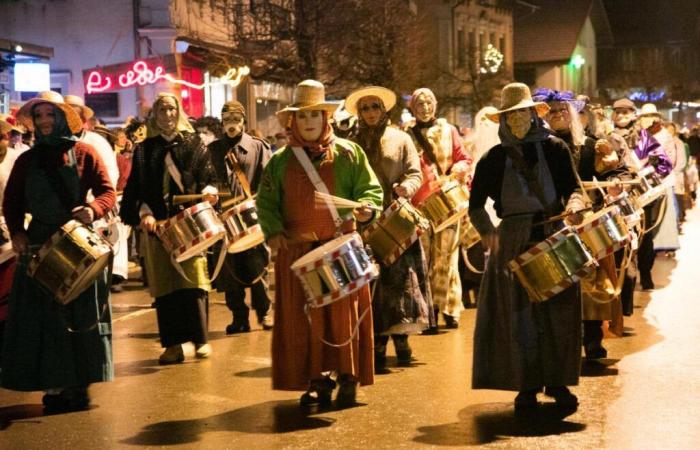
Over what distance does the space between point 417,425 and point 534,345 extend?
85 centimetres

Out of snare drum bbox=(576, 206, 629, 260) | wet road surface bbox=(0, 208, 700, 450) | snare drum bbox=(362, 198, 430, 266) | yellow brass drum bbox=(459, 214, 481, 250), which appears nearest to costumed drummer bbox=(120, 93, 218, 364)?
wet road surface bbox=(0, 208, 700, 450)

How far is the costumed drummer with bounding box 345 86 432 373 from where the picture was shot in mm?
10945

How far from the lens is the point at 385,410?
358 inches

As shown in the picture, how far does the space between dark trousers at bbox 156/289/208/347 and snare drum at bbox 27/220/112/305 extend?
233cm

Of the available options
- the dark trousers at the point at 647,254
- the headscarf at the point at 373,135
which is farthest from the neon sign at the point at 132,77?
the headscarf at the point at 373,135

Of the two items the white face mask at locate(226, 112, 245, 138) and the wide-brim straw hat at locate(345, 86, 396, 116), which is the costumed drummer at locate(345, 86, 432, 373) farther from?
the white face mask at locate(226, 112, 245, 138)

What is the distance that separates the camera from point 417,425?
861 cm

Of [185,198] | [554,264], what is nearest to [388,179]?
[185,198]

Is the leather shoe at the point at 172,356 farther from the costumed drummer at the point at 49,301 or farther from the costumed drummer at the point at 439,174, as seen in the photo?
the costumed drummer at the point at 439,174

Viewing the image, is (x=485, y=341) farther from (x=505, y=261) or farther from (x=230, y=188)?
(x=230, y=188)

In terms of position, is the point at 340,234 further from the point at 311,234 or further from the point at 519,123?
the point at 519,123

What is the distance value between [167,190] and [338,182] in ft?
7.83

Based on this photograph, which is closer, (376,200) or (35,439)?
(35,439)

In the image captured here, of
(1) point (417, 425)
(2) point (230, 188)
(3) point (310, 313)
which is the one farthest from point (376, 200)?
(2) point (230, 188)
